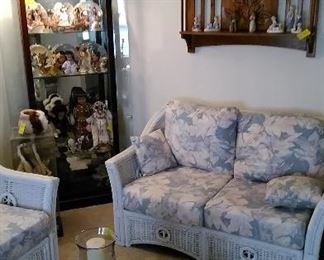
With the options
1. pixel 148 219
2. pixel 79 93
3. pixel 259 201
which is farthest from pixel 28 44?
pixel 259 201

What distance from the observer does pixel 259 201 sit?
233 centimetres

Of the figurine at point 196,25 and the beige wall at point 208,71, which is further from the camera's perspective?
the figurine at point 196,25

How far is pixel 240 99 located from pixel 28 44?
1.54m

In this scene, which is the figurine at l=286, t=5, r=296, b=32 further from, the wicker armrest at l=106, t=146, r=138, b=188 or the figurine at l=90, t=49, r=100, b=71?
the figurine at l=90, t=49, r=100, b=71

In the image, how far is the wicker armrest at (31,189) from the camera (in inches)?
89.1

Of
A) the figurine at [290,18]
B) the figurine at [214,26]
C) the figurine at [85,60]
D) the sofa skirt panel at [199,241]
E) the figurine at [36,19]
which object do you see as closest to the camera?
the sofa skirt panel at [199,241]

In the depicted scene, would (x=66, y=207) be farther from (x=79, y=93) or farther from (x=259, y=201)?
(x=259, y=201)

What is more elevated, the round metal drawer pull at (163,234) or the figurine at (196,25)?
the figurine at (196,25)

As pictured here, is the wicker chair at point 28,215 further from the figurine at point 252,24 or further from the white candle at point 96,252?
the figurine at point 252,24

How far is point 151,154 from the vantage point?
2.78m

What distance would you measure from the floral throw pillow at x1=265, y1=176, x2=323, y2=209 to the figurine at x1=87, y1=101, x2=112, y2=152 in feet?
4.96

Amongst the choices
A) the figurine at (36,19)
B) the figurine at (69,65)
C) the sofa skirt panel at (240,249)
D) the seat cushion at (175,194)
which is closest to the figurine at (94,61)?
the figurine at (69,65)

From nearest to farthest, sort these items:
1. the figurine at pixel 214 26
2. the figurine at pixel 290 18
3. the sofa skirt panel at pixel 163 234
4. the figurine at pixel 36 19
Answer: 1. the sofa skirt panel at pixel 163 234
2. the figurine at pixel 290 18
3. the figurine at pixel 214 26
4. the figurine at pixel 36 19

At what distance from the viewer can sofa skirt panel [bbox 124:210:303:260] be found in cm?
224
